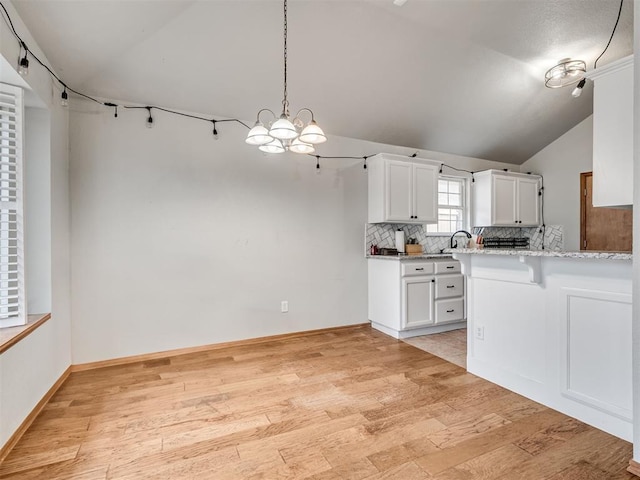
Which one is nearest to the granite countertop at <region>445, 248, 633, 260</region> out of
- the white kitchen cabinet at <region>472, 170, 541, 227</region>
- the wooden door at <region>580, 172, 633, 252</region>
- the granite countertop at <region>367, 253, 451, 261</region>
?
the granite countertop at <region>367, 253, 451, 261</region>

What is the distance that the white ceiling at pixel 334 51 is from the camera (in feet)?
8.00

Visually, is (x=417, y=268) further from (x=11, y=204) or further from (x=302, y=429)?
(x=11, y=204)

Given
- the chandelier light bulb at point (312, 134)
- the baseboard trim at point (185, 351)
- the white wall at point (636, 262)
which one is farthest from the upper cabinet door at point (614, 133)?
the baseboard trim at point (185, 351)

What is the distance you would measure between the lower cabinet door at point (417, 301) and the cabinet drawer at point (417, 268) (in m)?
0.07

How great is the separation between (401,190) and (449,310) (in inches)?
64.6

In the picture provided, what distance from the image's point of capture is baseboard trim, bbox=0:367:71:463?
176 cm

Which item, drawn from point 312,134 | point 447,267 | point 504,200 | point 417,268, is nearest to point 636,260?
point 312,134

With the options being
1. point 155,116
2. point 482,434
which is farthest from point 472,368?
point 155,116

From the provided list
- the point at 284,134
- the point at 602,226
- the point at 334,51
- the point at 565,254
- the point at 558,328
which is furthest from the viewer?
the point at 602,226

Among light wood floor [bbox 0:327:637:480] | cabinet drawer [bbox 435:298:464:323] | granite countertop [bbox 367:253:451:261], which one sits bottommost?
light wood floor [bbox 0:327:637:480]

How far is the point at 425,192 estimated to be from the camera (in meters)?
4.31

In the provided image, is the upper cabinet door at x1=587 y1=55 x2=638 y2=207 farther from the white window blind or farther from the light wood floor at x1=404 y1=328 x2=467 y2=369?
the white window blind

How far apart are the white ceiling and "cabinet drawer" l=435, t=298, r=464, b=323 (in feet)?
7.59

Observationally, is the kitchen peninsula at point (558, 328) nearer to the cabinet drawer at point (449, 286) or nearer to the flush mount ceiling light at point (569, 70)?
the cabinet drawer at point (449, 286)
